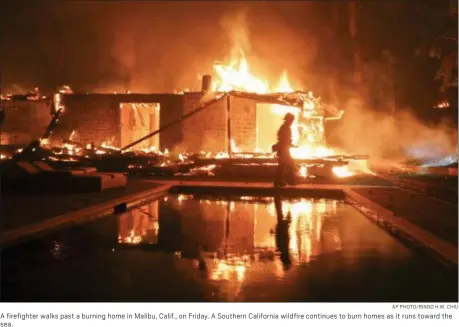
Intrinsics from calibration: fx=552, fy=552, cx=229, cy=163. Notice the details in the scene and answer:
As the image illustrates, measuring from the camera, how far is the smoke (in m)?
23.9

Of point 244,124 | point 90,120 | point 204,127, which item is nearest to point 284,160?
point 244,124

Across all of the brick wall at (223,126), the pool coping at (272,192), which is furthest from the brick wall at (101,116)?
the pool coping at (272,192)

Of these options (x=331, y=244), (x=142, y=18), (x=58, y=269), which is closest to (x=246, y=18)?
(x=142, y=18)

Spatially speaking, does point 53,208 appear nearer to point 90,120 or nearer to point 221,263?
point 221,263

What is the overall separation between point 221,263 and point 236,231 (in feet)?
7.29

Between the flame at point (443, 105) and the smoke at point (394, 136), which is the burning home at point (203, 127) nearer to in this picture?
the smoke at point (394, 136)

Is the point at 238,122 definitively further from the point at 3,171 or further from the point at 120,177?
the point at 3,171

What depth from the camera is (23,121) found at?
21.8 meters

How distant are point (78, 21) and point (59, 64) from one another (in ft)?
6.99

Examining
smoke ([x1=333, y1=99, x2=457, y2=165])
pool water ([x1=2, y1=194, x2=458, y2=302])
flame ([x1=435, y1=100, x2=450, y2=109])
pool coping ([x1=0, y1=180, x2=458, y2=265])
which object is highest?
flame ([x1=435, y1=100, x2=450, y2=109])

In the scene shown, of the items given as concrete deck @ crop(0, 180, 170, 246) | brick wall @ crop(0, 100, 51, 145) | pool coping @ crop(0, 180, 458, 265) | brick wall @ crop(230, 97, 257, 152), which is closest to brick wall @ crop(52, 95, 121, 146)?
brick wall @ crop(0, 100, 51, 145)

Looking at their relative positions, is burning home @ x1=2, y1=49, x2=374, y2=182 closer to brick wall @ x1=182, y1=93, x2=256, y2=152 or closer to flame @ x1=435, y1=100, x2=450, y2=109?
brick wall @ x1=182, y1=93, x2=256, y2=152

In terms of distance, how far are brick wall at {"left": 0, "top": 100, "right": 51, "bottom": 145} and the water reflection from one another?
426 inches

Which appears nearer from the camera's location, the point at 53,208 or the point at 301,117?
the point at 53,208
